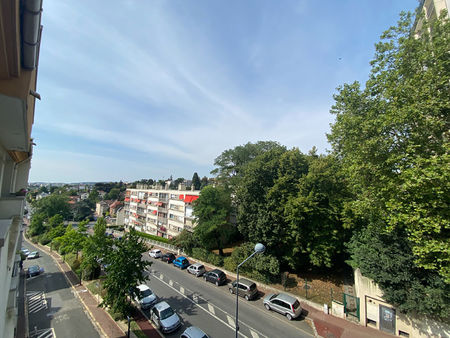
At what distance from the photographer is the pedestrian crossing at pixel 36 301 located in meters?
18.7

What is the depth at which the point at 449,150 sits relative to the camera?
9.32 meters

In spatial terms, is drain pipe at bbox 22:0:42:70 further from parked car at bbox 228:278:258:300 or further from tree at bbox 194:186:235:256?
tree at bbox 194:186:235:256

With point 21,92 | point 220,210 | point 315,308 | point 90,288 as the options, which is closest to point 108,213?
point 90,288

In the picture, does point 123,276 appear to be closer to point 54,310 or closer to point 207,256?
point 54,310

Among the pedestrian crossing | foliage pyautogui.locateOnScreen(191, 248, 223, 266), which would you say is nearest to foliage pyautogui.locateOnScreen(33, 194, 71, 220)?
the pedestrian crossing

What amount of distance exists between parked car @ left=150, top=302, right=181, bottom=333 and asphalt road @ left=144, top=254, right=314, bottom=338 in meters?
0.55

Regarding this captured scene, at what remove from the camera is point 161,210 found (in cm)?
4497

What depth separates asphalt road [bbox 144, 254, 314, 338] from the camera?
14.1 metres

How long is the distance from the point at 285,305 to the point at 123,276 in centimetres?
1285

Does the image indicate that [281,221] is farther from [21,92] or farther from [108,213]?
[108,213]

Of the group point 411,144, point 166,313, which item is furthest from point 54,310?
point 411,144

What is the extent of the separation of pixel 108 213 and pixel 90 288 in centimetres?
7557

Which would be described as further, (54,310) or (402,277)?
(54,310)

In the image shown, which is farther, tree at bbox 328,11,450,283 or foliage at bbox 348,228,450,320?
foliage at bbox 348,228,450,320
